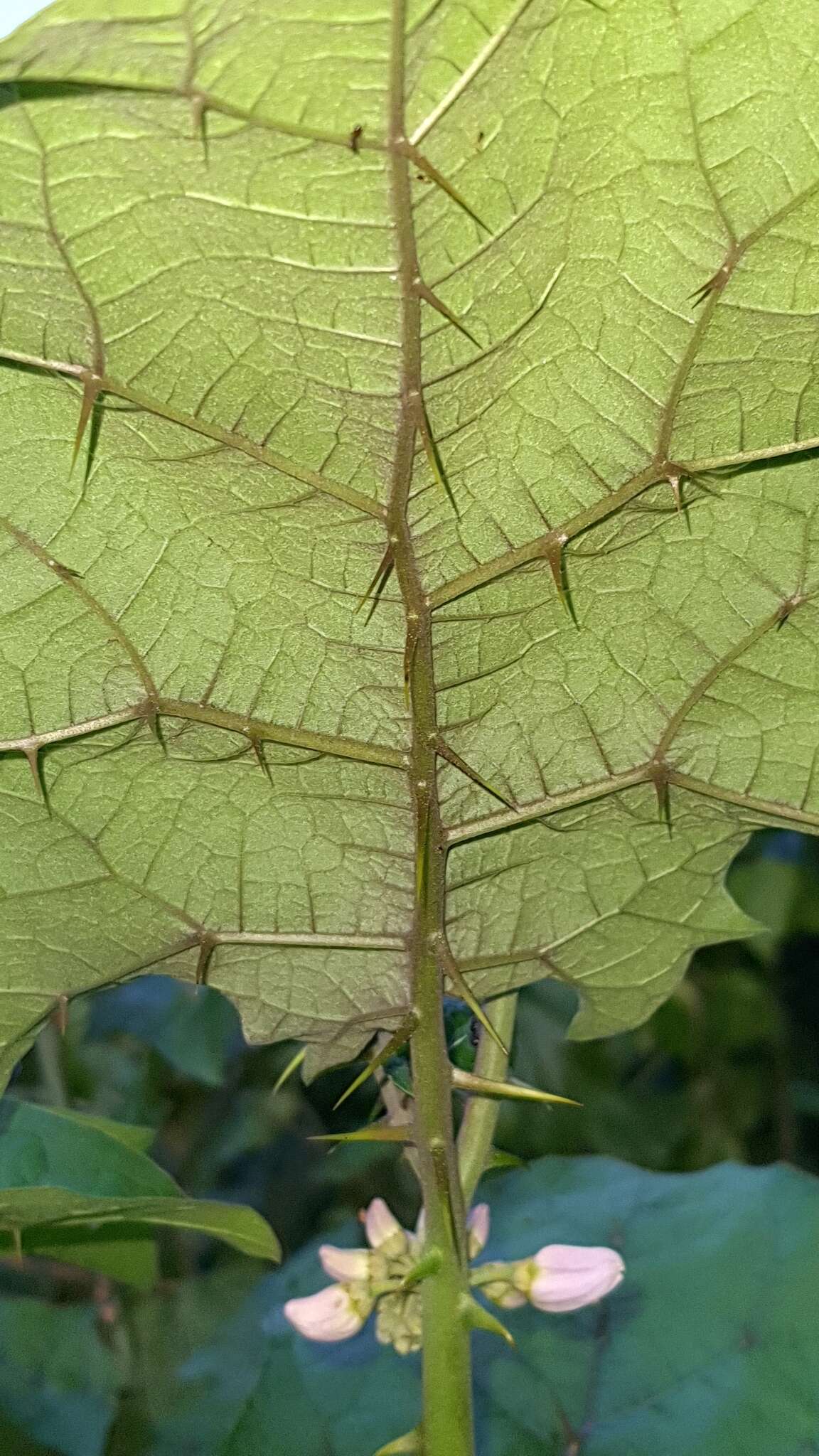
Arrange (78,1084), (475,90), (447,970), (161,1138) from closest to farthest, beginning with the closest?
1. (475,90)
2. (447,970)
3. (78,1084)
4. (161,1138)

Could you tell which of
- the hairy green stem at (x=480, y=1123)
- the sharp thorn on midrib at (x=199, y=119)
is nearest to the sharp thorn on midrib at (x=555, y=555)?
the sharp thorn on midrib at (x=199, y=119)

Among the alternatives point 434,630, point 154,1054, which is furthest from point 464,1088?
point 154,1054

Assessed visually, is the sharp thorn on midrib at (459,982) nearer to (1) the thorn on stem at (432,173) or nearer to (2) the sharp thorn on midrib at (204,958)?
(2) the sharp thorn on midrib at (204,958)

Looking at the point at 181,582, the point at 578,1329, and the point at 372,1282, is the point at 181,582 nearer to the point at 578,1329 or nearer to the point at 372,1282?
the point at 372,1282

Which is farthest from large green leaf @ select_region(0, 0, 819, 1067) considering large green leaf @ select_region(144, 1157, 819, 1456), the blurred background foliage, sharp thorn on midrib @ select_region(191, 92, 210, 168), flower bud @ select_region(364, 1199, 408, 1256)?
the blurred background foliage

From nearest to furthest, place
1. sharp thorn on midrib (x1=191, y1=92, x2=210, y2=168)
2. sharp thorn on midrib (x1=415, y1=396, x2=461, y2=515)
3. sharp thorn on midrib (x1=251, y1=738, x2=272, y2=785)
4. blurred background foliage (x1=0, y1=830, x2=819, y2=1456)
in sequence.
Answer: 1. sharp thorn on midrib (x1=191, y1=92, x2=210, y2=168)
2. sharp thorn on midrib (x1=415, y1=396, x2=461, y2=515)
3. sharp thorn on midrib (x1=251, y1=738, x2=272, y2=785)
4. blurred background foliage (x1=0, y1=830, x2=819, y2=1456)

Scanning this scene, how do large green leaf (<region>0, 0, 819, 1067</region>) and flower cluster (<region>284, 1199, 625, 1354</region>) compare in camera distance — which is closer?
large green leaf (<region>0, 0, 819, 1067</region>)

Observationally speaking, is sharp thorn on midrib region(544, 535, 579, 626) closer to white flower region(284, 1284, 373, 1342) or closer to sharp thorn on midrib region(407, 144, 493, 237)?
sharp thorn on midrib region(407, 144, 493, 237)

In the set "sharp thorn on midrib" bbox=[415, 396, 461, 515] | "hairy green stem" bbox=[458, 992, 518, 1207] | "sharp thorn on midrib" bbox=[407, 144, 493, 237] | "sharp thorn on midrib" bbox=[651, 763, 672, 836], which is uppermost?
"sharp thorn on midrib" bbox=[407, 144, 493, 237]

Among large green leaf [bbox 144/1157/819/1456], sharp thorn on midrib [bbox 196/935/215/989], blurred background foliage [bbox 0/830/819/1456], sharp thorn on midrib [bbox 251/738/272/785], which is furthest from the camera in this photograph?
blurred background foliage [bbox 0/830/819/1456]
